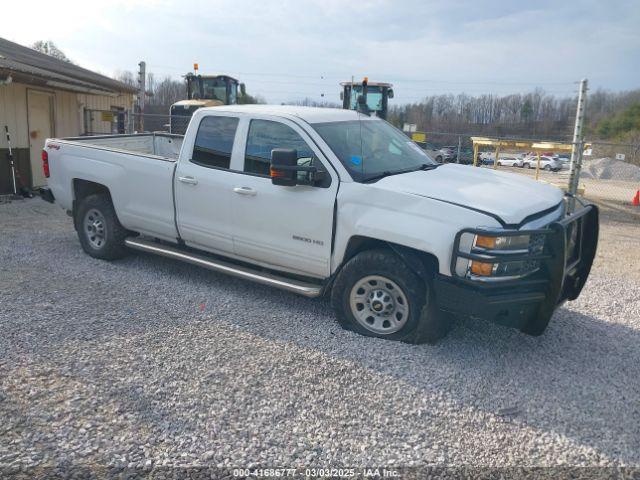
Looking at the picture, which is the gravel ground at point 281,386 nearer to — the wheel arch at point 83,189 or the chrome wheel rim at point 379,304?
the chrome wheel rim at point 379,304

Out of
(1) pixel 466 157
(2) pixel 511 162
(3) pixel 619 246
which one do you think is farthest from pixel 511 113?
(3) pixel 619 246

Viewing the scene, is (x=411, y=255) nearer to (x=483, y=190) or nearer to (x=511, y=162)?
(x=483, y=190)

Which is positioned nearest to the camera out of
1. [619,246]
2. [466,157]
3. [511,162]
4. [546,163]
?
[619,246]

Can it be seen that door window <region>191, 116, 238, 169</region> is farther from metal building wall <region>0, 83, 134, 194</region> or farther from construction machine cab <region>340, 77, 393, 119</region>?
construction machine cab <region>340, 77, 393, 119</region>

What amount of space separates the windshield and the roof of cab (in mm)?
97

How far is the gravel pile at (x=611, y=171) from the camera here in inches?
1409

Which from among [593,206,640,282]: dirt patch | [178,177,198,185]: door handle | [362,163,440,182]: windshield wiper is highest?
[362,163,440,182]: windshield wiper

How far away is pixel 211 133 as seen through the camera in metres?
5.66

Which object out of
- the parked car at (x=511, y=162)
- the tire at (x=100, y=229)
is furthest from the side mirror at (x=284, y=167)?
the parked car at (x=511, y=162)

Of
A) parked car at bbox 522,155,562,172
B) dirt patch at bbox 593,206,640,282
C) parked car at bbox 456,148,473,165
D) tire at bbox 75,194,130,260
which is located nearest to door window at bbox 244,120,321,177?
tire at bbox 75,194,130,260

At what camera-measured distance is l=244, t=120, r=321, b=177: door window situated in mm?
5078

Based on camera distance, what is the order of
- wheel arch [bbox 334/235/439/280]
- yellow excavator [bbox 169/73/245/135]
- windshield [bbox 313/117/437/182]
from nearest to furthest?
wheel arch [bbox 334/235/439/280] < windshield [bbox 313/117/437/182] < yellow excavator [bbox 169/73/245/135]

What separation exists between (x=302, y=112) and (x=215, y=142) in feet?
3.17

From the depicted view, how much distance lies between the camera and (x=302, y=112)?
5406mm
